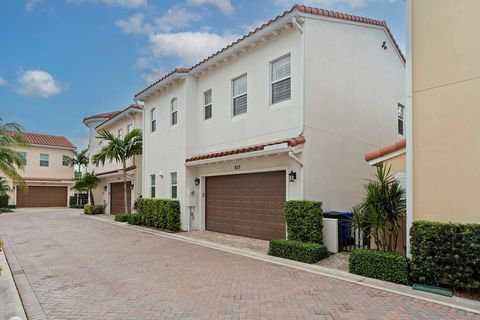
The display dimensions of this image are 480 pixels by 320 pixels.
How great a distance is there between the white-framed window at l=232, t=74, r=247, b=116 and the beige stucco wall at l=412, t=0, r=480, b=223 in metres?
6.96

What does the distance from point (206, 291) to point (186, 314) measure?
47.9 inches

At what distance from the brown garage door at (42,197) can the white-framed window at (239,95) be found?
1284 inches

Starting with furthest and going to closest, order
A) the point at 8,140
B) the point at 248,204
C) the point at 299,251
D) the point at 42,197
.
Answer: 1. the point at 42,197
2. the point at 8,140
3. the point at 248,204
4. the point at 299,251

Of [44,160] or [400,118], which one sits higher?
[400,118]

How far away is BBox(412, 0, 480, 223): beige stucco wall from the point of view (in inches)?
257

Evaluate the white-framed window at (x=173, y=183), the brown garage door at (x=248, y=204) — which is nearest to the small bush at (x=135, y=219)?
the white-framed window at (x=173, y=183)

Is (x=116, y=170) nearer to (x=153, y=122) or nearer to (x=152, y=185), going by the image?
(x=152, y=185)

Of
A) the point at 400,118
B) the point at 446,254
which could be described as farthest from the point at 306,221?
the point at 400,118

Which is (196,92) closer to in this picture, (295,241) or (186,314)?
(295,241)

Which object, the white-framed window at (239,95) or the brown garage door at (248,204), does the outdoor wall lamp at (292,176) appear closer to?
the brown garage door at (248,204)

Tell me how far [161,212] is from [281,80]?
29.2ft

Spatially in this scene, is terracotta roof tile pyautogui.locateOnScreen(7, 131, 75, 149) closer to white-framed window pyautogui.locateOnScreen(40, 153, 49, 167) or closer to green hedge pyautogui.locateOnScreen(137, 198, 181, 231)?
white-framed window pyautogui.locateOnScreen(40, 153, 49, 167)

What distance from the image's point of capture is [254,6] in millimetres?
14992

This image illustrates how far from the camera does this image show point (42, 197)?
37.7 meters
